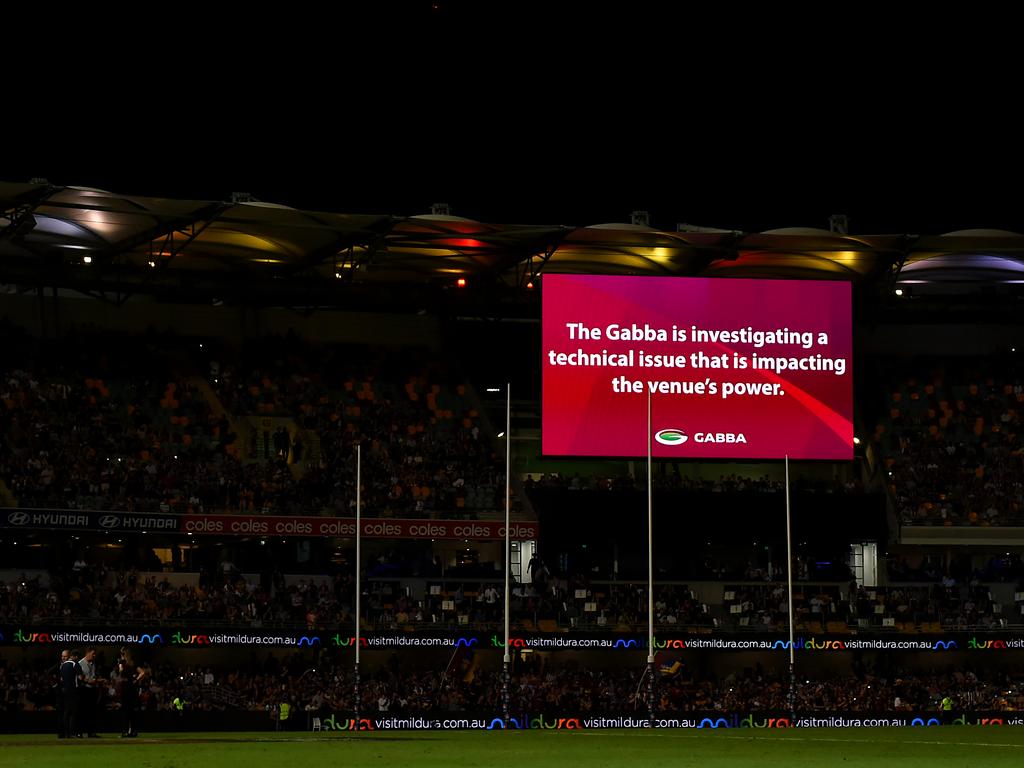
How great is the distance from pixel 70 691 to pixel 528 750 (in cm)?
893

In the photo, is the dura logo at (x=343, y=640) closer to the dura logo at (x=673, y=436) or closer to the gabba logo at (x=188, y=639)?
the gabba logo at (x=188, y=639)

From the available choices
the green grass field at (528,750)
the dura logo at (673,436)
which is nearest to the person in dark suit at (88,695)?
the green grass field at (528,750)

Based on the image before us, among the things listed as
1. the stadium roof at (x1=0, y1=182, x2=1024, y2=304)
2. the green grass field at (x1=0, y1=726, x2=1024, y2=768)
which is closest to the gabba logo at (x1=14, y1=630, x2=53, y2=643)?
the green grass field at (x1=0, y1=726, x2=1024, y2=768)

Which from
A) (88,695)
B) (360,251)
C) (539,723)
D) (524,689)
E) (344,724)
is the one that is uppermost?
(360,251)

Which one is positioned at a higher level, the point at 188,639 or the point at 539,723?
the point at 188,639

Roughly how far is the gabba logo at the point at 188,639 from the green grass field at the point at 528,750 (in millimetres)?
8446

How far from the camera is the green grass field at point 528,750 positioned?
71.9ft

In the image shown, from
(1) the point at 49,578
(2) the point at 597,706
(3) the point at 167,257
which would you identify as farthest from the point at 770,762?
(3) the point at 167,257

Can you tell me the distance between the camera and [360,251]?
50188mm

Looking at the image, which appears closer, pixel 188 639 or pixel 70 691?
pixel 70 691

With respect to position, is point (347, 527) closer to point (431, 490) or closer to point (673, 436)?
point (431, 490)

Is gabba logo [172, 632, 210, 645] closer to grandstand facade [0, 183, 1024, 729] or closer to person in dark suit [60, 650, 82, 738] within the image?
grandstand facade [0, 183, 1024, 729]

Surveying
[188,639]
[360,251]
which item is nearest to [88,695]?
[188,639]

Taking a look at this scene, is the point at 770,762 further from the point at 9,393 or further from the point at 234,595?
the point at 9,393
